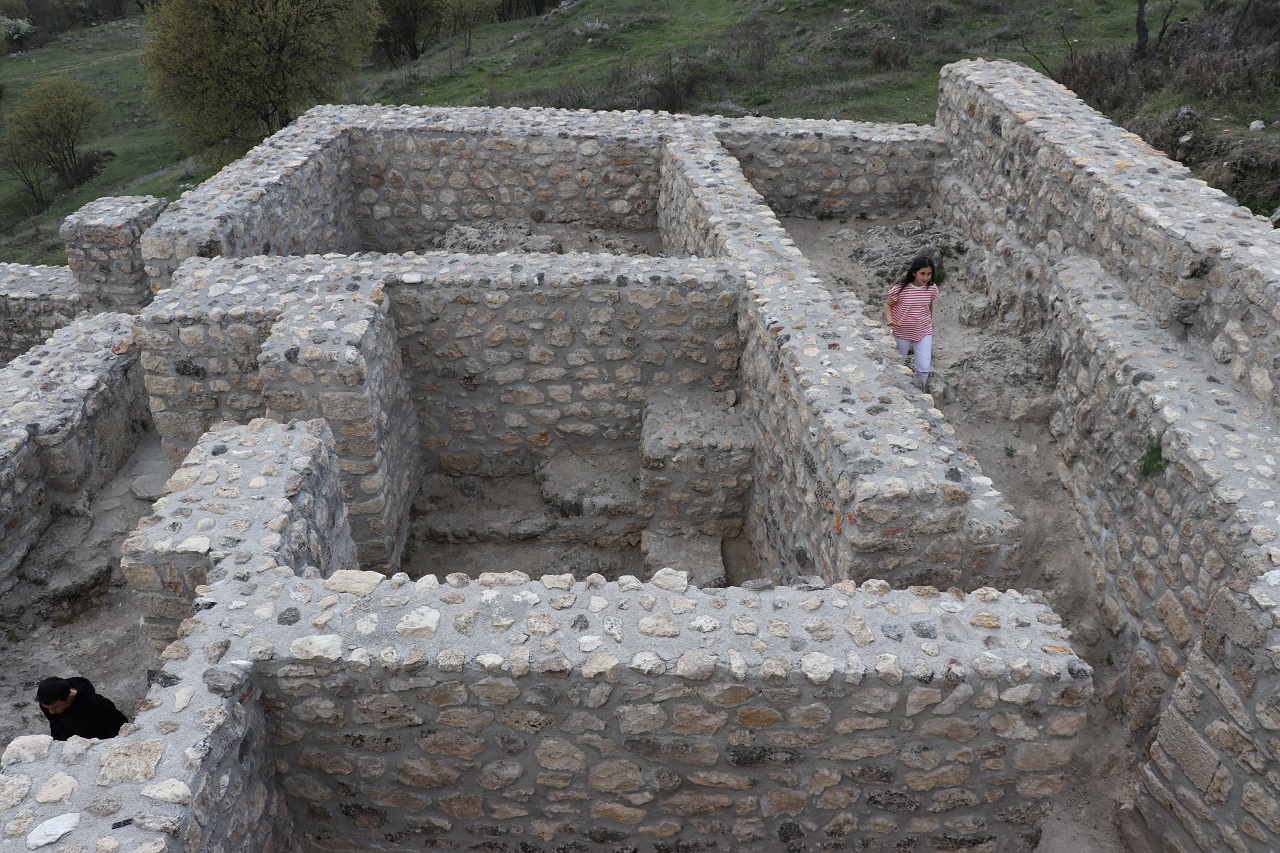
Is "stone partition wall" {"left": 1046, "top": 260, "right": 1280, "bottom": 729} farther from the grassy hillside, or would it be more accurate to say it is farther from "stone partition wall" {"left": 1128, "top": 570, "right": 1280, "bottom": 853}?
the grassy hillside

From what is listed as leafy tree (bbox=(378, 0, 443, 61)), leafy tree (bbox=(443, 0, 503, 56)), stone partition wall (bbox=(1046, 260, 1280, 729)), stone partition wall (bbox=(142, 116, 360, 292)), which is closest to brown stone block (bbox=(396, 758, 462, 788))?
stone partition wall (bbox=(1046, 260, 1280, 729))

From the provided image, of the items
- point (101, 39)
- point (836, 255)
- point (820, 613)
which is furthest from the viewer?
point (101, 39)

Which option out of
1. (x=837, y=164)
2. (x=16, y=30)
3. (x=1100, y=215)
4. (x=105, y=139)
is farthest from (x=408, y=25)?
(x=1100, y=215)

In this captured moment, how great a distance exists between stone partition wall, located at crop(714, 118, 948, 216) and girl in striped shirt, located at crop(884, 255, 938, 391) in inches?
133

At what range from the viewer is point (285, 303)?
20.7 feet

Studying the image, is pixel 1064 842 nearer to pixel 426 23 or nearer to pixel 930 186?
pixel 930 186

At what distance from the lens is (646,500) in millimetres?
7020

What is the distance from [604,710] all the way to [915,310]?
4.49 m

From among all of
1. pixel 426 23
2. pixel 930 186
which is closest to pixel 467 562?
pixel 930 186

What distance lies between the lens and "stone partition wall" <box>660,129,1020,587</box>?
4590mm

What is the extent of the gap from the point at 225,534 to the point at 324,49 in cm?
1730

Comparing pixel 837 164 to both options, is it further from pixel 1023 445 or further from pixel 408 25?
pixel 408 25

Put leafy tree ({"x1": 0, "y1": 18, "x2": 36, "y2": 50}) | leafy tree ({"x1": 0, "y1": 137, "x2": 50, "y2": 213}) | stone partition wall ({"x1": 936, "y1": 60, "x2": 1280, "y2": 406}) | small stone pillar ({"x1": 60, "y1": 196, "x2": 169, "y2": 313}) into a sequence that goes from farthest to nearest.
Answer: leafy tree ({"x1": 0, "y1": 18, "x2": 36, "y2": 50}) < leafy tree ({"x1": 0, "y1": 137, "x2": 50, "y2": 213}) < small stone pillar ({"x1": 60, "y1": 196, "x2": 169, "y2": 313}) < stone partition wall ({"x1": 936, "y1": 60, "x2": 1280, "y2": 406})

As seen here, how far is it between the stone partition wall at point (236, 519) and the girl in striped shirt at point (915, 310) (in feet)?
14.1
